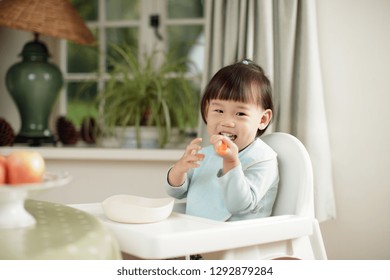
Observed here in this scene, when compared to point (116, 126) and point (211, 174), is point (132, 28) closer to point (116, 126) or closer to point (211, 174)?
point (116, 126)

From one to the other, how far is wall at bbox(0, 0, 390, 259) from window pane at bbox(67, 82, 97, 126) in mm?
1144

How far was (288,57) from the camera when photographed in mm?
1737

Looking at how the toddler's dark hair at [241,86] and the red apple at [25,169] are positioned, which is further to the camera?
the toddler's dark hair at [241,86]

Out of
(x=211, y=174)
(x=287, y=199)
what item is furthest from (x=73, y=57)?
(x=287, y=199)

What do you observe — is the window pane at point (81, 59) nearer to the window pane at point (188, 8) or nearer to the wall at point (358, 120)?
the window pane at point (188, 8)

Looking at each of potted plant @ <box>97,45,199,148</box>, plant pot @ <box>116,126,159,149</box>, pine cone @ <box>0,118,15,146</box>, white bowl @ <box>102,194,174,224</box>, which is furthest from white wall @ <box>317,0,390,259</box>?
pine cone @ <box>0,118,15,146</box>

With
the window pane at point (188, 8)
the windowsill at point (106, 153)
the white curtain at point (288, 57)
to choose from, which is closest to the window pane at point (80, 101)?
the windowsill at point (106, 153)

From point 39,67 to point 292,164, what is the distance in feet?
4.54

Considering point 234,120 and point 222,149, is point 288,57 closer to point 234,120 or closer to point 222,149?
point 234,120

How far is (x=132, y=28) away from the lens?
2.38 meters

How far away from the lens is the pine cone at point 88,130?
2.23 meters

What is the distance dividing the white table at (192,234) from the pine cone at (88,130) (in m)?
1.24

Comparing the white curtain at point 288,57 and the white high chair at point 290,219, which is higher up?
the white curtain at point 288,57

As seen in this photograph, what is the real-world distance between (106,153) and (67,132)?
305mm
